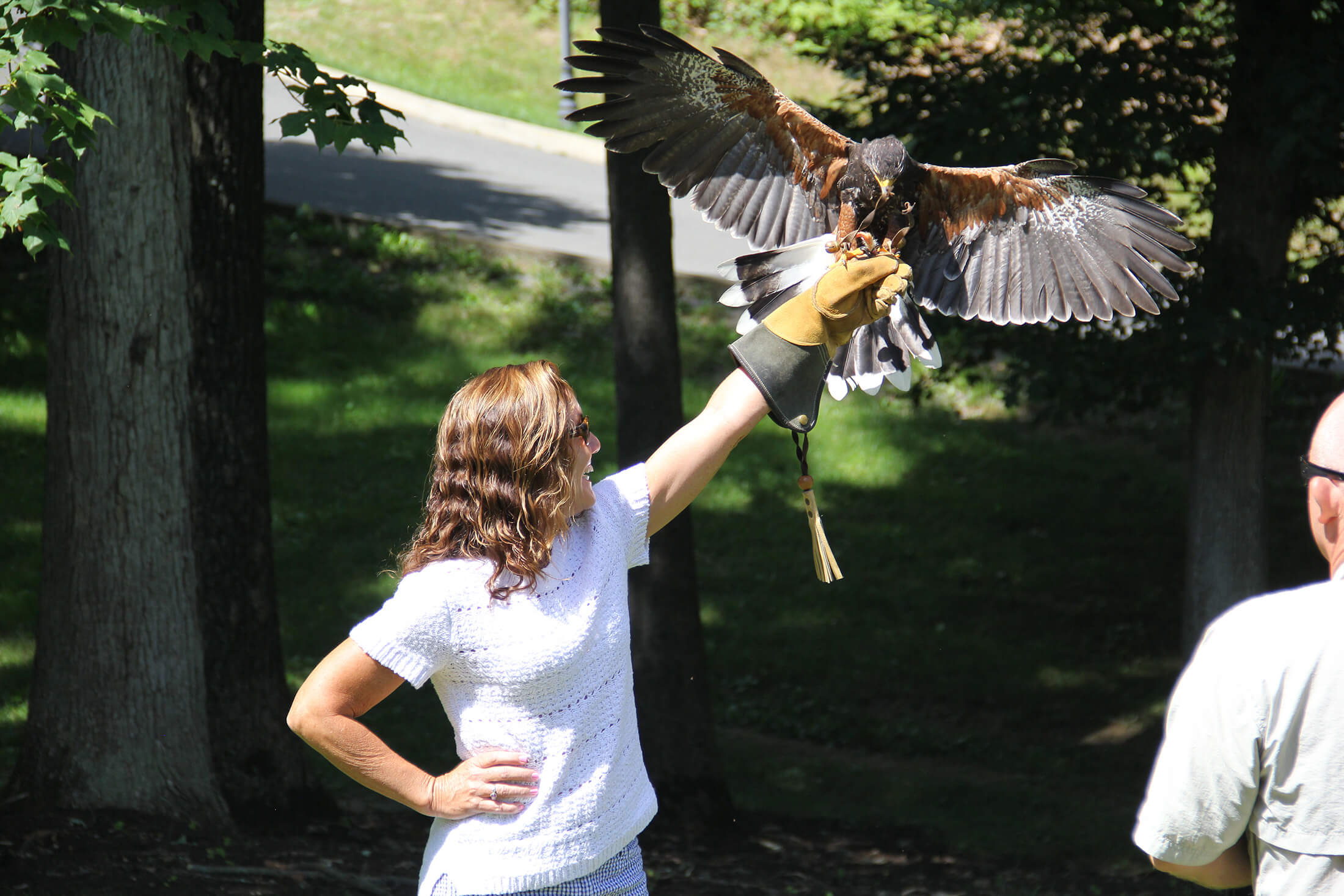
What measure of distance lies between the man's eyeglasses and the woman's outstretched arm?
861 mm

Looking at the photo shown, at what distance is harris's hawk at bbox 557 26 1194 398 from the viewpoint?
314cm

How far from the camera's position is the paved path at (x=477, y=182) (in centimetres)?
1181

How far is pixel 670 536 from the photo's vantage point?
208 inches

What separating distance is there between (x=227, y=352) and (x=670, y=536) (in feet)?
6.45

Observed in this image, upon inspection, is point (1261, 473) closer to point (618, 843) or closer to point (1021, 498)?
point (1021, 498)

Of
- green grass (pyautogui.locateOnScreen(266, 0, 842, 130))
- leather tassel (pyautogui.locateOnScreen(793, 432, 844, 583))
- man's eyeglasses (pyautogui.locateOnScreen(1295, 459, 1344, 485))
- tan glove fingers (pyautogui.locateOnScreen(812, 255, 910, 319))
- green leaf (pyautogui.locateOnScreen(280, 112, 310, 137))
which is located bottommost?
leather tassel (pyautogui.locateOnScreen(793, 432, 844, 583))

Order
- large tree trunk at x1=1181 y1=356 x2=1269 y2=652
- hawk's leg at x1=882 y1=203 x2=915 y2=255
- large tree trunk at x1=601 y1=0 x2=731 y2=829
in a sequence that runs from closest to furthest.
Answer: hawk's leg at x1=882 y1=203 x2=915 y2=255 → large tree trunk at x1=601 y1=0 x2=731 y2=829 → large tree trunk at x1=1181 y1=356 x2=1269 y2=652

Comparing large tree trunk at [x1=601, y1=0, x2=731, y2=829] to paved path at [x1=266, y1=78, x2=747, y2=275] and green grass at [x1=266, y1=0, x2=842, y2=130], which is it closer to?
paved path at [x1=266, y1=78, x2=747, y2=275]

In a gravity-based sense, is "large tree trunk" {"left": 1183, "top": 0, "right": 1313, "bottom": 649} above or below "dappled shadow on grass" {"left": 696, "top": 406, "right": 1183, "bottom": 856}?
above

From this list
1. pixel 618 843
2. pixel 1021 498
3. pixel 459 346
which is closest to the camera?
pixel 618 843

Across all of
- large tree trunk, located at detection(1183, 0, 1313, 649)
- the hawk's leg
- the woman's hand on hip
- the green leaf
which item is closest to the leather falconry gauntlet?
the woman's hand on hip

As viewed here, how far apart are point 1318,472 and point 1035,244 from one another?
1.82 metres

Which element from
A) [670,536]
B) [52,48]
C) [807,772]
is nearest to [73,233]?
[52,48]

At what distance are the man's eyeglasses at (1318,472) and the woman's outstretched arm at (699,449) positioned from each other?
86cm
